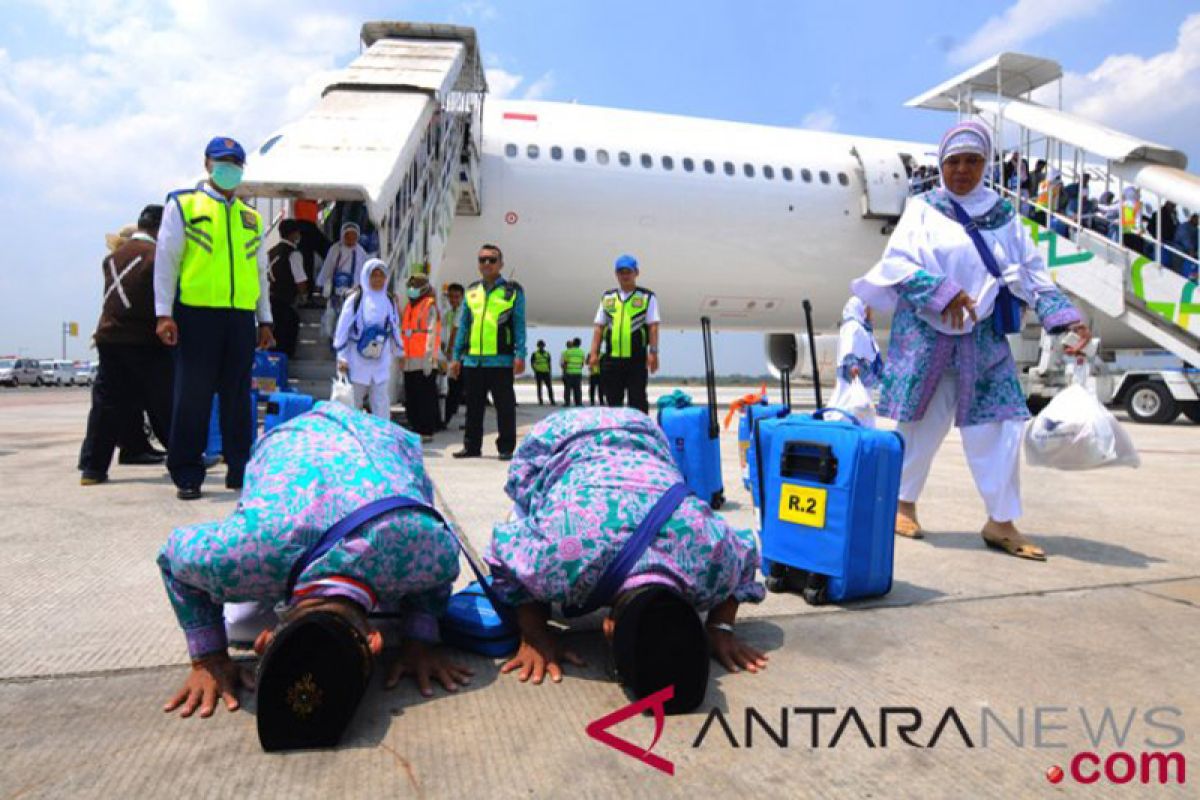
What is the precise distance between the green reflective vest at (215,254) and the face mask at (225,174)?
9 centimetres

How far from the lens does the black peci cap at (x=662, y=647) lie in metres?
1.69

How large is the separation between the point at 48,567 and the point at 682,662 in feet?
7.62

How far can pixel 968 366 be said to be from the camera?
352 cm

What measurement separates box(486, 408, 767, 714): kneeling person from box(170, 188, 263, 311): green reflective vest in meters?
2.78

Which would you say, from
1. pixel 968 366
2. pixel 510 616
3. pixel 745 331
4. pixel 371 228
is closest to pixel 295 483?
pixel 510 616

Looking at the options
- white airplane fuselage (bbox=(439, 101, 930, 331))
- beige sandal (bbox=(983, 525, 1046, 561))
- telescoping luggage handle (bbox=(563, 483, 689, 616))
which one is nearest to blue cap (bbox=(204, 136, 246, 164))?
telescoping luggage handle (bbox=(563, 483, 689, 616))

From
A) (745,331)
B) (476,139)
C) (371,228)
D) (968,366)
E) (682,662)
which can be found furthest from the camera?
(745,331)

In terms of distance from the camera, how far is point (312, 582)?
1.70 meters

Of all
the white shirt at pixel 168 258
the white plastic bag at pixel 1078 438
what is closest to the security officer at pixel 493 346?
the white shirt at pixel 168 258

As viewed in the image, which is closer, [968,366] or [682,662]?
[682,662]

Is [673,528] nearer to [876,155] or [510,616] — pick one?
[510,616]

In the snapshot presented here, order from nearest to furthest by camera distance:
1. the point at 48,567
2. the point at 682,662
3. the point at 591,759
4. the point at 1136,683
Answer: the point at 591,759 < the point at 682,662 < the point at 1136,683 < the point at 48,567

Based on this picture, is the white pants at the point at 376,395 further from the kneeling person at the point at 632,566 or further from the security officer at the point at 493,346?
the kneeling person at the point at 632,566

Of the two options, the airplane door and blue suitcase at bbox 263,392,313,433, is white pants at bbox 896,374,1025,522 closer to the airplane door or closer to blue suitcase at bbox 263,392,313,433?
blue suitcase at bbox 263,392,313,433
